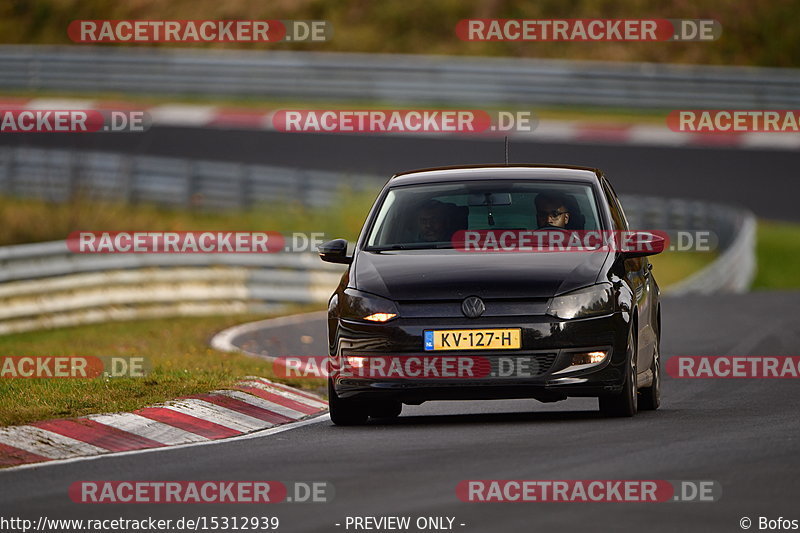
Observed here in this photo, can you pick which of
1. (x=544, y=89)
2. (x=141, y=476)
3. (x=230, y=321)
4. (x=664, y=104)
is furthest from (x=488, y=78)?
(x=141, y=476)

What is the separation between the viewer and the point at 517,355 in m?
10.9

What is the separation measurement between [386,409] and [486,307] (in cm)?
149

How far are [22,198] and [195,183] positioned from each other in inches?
139

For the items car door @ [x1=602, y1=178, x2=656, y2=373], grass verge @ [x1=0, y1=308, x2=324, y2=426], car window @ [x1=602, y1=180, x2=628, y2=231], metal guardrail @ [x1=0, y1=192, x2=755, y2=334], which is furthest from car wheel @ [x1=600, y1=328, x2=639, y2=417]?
metal guardrail @ [x1=0, y1=192, x2=755, y2=334]

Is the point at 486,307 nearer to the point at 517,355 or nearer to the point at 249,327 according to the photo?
the point at 517,355

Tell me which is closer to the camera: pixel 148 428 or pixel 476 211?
pixel 148 428

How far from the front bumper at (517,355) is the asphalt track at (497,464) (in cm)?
24

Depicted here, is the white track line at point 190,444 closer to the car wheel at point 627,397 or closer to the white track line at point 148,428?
the white track line at point 148,428

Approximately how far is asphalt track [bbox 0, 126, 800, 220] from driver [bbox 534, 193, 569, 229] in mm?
23817

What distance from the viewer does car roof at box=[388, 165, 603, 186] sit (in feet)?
40.5

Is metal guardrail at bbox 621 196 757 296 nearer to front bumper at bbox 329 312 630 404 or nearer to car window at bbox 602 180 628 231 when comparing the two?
car window at bbox 602 180 628 231

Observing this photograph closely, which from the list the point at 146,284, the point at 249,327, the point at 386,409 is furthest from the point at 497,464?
the point at 146,284

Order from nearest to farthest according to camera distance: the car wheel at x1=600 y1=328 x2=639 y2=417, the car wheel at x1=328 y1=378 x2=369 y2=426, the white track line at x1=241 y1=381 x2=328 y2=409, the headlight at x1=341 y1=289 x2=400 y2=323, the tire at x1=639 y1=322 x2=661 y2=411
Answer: the headlight at x1=341 y1=289 x2=400 y2=323
the car wheel at x1=600 y1=328 x2=639 y2=417
the car wheel at x1=328 y1=378 x2=369 y2=426
the tire at x1=639 y1=322 x2=661 y2=411
the white track line at x1=241 y1=381 x2=328 y2=409

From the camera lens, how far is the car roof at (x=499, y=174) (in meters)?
12.3
